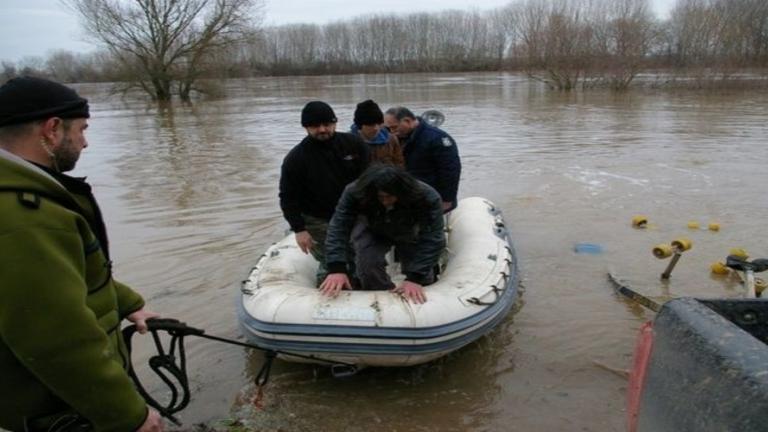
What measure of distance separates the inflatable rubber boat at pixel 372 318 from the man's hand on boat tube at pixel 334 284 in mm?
42

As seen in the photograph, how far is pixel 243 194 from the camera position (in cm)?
945

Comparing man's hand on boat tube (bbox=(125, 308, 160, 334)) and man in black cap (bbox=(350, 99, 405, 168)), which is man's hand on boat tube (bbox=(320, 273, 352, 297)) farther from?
man's hand on boat tube (bbox=(125, 308, 160, 334))

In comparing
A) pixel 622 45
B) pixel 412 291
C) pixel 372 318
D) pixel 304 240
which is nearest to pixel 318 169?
pixel 304 240

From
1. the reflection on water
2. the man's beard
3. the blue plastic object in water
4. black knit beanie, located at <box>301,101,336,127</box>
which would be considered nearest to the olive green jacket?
the man's beard

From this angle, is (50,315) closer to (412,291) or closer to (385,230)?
(412,291)

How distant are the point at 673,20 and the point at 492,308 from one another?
4184cm

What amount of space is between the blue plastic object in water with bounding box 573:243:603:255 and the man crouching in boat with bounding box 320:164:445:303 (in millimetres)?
3024

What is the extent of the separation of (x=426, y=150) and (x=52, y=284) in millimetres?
3829

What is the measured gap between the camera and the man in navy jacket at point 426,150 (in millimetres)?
5031

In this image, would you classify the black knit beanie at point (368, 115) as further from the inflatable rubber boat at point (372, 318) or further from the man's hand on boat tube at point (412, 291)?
the man's hand on boat tube at point (412, 291)

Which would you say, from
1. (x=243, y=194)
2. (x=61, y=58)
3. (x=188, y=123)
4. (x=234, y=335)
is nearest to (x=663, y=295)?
(x=234, y=335)

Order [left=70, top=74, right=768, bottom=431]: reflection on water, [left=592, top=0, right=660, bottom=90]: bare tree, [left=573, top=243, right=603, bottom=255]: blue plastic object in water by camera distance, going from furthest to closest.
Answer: [left=592, top=0, right=660, bottom=90]: bare tree, [left=573, top=243, right=603, bottom=255]: blue plastic object in water, [left=70, top=74, right=768, bottom=431]: reflection on water

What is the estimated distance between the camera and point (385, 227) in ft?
12.5

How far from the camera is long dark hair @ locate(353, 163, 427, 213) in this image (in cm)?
354
